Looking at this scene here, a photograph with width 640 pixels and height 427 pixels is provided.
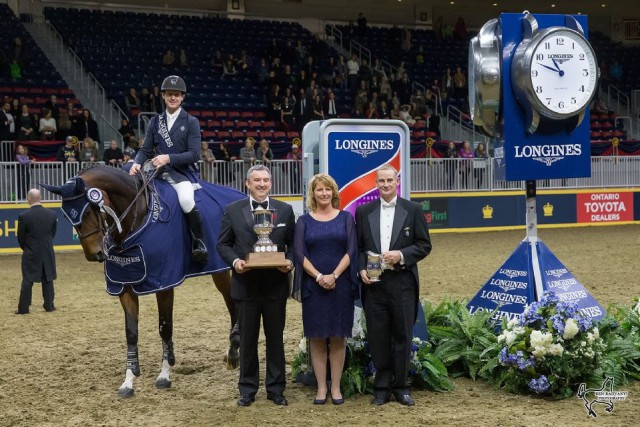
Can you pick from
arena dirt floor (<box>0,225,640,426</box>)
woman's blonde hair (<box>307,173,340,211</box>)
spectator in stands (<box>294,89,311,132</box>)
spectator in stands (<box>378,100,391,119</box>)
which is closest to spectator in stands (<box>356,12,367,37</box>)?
spectator in stands (<box>378,100,391,119</box>)

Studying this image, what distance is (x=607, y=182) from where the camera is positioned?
2391 centimetres

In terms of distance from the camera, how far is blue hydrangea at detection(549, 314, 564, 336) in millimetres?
7017

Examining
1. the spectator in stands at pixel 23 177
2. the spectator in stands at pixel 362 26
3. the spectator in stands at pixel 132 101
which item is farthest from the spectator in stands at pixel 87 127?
the spectator in stands at pixel 362 26

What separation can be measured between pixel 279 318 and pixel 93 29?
23.3m

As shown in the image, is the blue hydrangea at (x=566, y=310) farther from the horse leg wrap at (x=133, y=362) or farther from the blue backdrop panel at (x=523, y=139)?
the horse leg wrap at (x=133, y=362)

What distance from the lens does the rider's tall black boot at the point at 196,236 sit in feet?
26.5

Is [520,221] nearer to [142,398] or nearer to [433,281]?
[433,281]

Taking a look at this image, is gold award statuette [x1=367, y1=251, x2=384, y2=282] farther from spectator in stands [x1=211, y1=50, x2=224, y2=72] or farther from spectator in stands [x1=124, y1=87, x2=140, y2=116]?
spectator in stands [x1=211, y1=50, x2=224, y2=72]

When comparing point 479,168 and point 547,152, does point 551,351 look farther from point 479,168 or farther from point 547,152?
point 479,168

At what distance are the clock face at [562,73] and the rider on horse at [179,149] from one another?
3.21m

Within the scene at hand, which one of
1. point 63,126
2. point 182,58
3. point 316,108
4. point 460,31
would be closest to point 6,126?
point 63,126

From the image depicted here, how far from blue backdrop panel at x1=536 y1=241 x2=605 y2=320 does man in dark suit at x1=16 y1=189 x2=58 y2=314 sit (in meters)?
7.42

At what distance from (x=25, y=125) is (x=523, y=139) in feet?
54.0

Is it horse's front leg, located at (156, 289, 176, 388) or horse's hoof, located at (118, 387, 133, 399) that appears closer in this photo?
horse's hoof, located at (118, 387, 133, 399)
